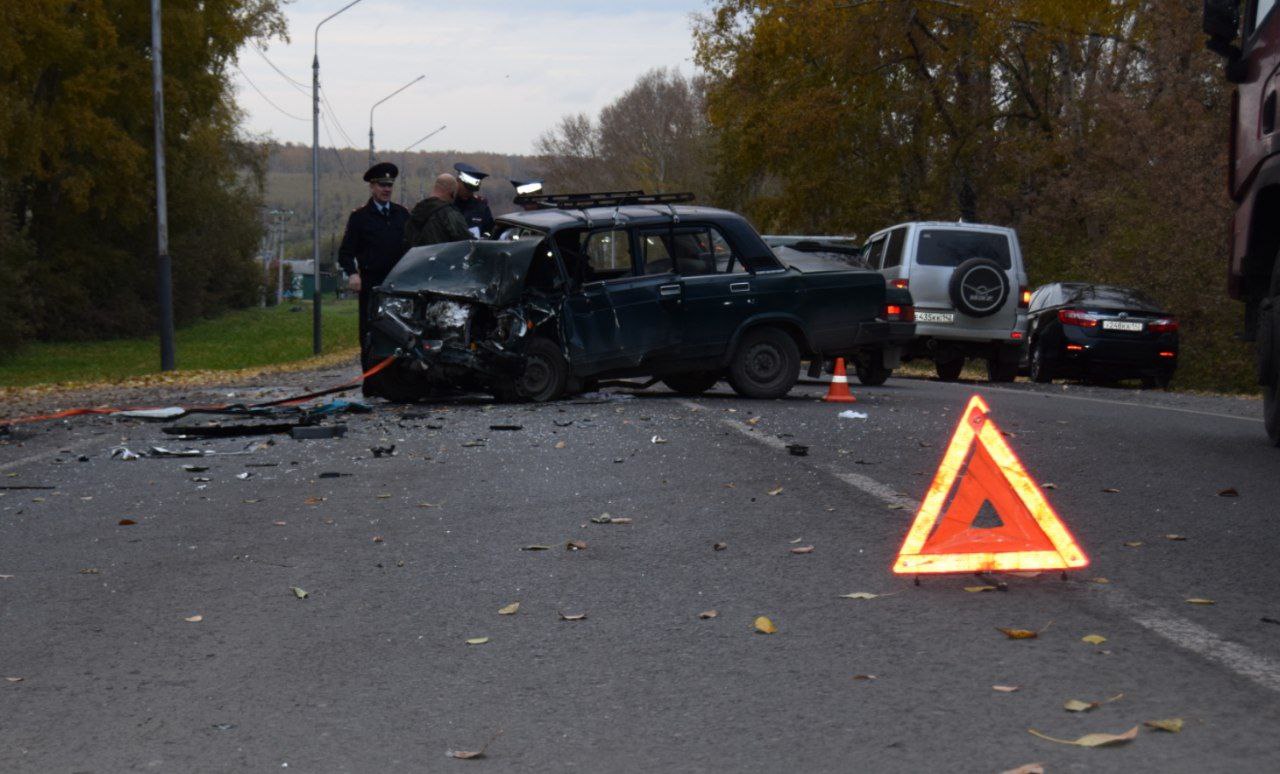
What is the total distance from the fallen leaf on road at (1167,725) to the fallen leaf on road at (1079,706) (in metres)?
0.18

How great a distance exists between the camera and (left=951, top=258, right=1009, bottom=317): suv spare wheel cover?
20250mm

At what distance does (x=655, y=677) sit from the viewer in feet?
16.0

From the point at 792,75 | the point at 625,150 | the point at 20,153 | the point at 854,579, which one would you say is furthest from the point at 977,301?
the point at 625,150

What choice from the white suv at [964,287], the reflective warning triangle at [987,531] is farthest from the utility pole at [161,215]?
the reflective warning triangle at [987,531]

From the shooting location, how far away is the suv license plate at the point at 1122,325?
21.2 metres

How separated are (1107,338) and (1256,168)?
452 inches

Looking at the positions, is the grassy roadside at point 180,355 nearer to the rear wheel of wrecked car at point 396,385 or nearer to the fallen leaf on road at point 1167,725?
the rear wheel of wrecked car at point 396,385

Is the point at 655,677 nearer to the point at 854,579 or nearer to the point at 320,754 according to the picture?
the point at 320,754

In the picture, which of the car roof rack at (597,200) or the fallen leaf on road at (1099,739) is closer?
the fallen leaf on road at (1099,739)

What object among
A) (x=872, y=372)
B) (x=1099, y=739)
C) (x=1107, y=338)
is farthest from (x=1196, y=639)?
(x=1107, y=338)

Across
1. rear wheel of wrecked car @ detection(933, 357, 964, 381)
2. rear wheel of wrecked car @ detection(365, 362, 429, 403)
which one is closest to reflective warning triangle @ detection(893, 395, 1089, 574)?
rear wheel of wrecked car @ detection(365, 362, 429, 403)

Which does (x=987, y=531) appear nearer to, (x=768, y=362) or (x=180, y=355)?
(x=768, y=362)

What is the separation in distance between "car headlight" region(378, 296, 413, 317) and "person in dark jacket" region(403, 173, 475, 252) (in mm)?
1074

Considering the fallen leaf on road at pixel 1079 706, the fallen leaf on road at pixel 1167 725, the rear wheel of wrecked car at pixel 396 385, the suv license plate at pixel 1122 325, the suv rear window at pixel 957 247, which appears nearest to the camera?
the fallen leaf on road at pixel 1167 725
